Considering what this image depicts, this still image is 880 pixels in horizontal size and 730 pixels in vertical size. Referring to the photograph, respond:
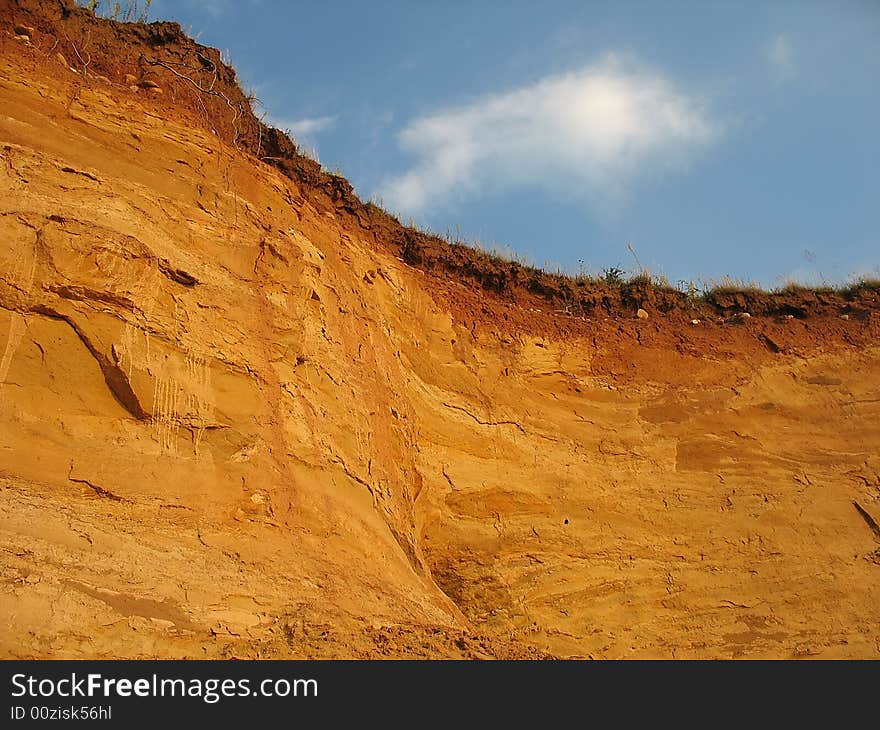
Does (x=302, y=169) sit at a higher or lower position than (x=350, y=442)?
higher

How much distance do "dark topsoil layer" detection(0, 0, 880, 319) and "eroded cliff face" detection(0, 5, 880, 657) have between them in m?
0.22

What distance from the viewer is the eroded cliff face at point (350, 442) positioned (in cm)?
550

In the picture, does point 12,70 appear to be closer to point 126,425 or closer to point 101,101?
point 101,101

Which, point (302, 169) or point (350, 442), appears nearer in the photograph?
point (350, 442)

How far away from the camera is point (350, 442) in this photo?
7.53 metres

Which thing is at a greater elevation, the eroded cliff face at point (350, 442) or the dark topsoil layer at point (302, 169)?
the dark topsoil layer at point (302, 169)

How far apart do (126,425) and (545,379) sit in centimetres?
574

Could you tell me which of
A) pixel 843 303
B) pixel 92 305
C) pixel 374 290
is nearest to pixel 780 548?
pixel 843 303

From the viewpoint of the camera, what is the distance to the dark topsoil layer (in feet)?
25.6

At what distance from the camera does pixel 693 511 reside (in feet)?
32.9

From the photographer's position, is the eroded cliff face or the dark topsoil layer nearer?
the eroded cliff face

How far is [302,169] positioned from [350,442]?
3443mm

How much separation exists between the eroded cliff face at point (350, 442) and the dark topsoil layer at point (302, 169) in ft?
0.72

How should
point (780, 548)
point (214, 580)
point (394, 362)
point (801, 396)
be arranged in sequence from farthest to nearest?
point (801, 396), point (780, 548), point (394, 362), point (214, 580)
